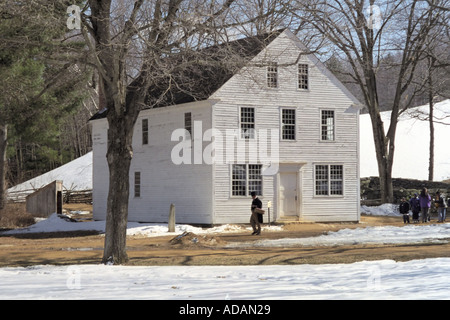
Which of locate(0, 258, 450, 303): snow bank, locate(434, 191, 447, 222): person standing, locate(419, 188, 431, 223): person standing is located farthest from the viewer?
locate(419, 188, 431, 223): person standing

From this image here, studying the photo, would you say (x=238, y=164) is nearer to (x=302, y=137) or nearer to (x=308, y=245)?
(x=302, y=137)

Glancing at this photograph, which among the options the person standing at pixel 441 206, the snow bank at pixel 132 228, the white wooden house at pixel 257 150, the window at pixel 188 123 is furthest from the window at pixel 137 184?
the person standing at pixel 441 206

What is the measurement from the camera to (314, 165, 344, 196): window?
35.6 meters

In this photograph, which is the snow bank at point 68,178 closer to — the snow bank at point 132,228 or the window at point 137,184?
the snow bank at point 132,228

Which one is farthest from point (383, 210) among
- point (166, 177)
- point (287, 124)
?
point (166, 177)

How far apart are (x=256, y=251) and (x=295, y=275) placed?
25.1 feet

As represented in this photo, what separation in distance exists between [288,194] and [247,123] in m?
4.20

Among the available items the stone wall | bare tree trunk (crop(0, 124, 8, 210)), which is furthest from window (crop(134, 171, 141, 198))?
the stone wall

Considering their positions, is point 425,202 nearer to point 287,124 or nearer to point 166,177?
point 287,124

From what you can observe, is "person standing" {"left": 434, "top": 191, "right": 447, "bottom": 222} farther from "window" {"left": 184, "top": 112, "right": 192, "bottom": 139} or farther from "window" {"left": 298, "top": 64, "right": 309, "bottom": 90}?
"window" {"left": 184, "top": 112, "right": 192, "bottom": 139}

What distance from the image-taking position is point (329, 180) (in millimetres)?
35750

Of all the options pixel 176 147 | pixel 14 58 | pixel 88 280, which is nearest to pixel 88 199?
pixel 176 147

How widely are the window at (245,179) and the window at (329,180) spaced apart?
3.31m

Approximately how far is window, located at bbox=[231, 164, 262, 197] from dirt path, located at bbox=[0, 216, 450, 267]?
4.34 meters
